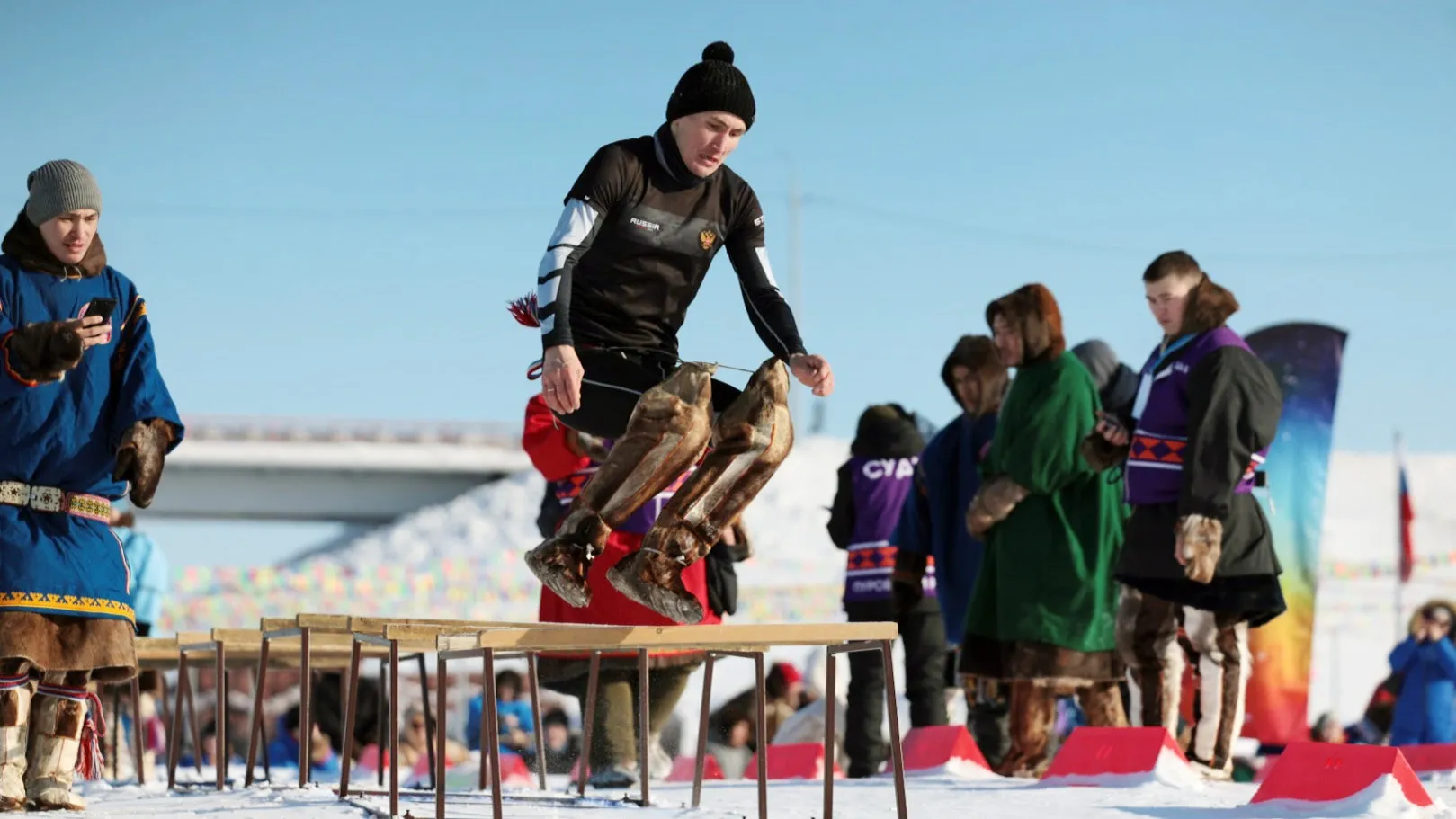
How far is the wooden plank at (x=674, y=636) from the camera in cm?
417

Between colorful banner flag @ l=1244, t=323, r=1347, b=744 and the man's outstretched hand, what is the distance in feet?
19.4

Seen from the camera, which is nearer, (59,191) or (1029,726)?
(59,191)

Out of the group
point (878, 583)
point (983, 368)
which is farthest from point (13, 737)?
point (983, 368)

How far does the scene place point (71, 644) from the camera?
5445 millimetres

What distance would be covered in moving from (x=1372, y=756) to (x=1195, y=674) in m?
1.88

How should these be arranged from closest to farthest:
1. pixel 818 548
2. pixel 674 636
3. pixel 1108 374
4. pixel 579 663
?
pixel 674 636 → pixel 579 663 → pixel 1108 374 → pixel 818 548

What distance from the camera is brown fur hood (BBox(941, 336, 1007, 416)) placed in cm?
855

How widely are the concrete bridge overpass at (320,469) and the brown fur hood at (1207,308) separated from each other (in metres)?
45.9

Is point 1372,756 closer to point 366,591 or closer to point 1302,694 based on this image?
point 1302,694

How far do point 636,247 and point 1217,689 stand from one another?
11.1 feet

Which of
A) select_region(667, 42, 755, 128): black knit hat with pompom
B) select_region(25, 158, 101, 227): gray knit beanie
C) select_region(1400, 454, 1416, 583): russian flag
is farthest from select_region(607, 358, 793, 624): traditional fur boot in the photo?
select_region(1400, 454, 1416, 583): russian flag

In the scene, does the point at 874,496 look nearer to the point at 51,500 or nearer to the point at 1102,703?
the point at 1102,703

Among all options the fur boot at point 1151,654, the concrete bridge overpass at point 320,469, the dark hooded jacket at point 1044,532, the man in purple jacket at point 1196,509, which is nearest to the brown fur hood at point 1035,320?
the dark hooded jacket at point 1044,532

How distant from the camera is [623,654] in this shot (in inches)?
277
